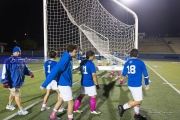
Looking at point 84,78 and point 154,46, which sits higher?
point 154,46

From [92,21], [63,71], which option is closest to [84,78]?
[63,71]

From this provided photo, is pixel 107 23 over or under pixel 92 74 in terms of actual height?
over

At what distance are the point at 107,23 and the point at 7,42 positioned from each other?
47.0 m

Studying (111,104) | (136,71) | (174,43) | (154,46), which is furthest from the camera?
(174,43)

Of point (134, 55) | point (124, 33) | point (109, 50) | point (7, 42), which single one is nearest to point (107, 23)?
point (124, 33)

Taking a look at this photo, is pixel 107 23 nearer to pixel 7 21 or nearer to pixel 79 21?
pixel 79 21

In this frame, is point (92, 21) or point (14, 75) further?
point (92, 21)

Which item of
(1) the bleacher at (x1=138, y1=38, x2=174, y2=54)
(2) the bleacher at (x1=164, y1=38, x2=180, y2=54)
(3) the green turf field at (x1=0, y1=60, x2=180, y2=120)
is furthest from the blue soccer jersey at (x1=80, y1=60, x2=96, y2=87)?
(2) the bleacher at (x1=164, y1=38, x2=180, y2=54)

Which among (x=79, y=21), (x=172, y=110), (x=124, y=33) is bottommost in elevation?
(x=172, y=110)

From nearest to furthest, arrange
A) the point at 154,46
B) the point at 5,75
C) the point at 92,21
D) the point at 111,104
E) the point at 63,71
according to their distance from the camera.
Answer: the point at 63,71, the point at 5,75, the point at 111,104, the point at 92,21, the point at 154,46

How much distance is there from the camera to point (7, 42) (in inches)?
1955

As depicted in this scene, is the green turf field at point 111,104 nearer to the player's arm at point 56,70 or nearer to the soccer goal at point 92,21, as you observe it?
the player's arm at point 56,70

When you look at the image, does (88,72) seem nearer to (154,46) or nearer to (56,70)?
(56,70)

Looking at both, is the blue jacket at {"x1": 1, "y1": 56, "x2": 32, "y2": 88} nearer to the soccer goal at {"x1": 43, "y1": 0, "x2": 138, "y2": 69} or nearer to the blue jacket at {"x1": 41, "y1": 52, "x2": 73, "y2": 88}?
the blue jacket at {"x1": 41, "y1": 52, "x2": 73, "y2": 88}
